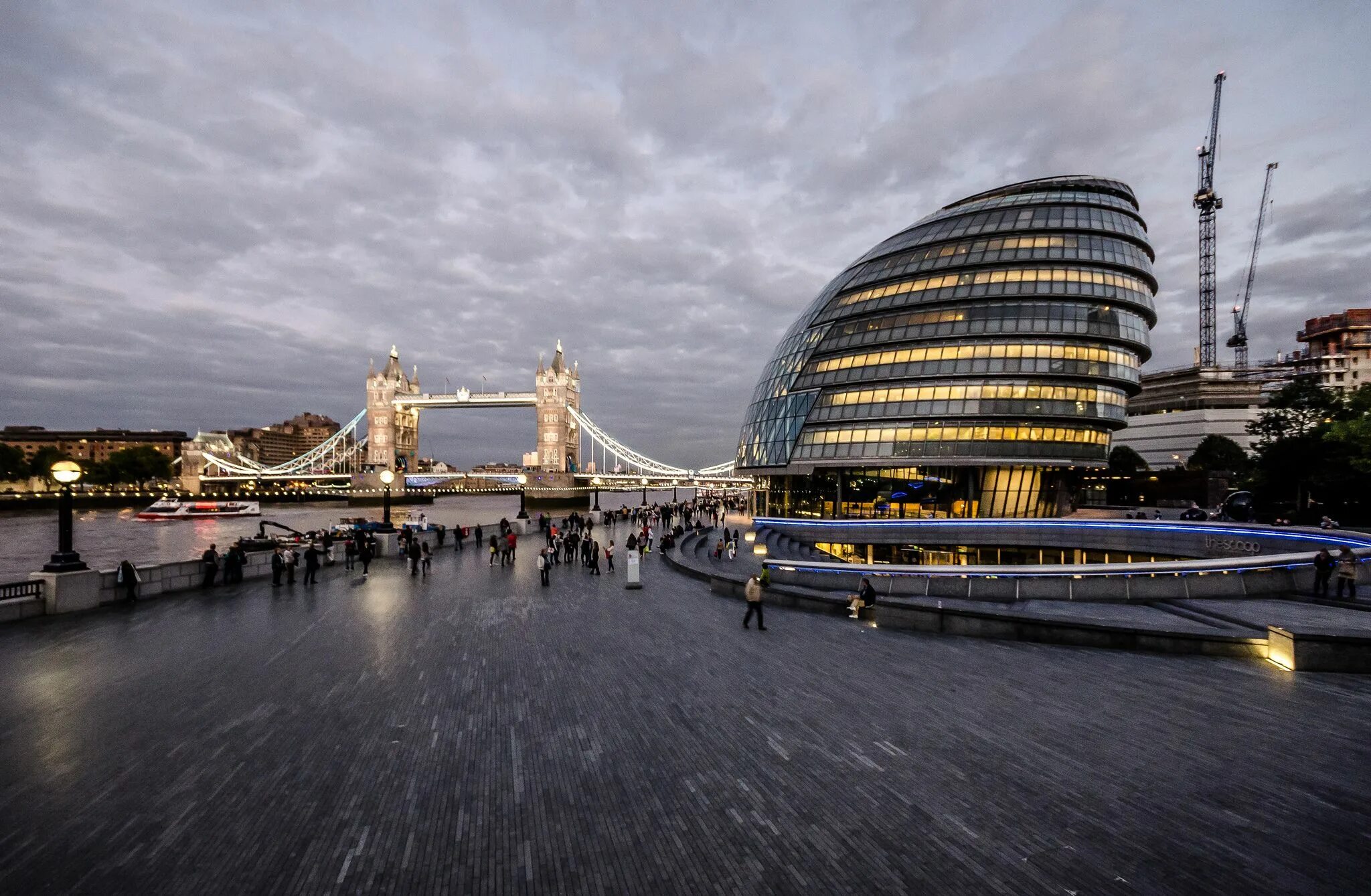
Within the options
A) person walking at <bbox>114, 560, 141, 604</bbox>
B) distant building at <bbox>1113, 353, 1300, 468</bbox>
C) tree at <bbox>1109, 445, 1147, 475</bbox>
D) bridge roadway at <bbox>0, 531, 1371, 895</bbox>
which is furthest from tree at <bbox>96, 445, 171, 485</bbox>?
distant building at <bbox>1113, 353, 1300, 468</bbox>

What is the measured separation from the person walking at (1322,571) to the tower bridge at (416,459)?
102558 millimetres

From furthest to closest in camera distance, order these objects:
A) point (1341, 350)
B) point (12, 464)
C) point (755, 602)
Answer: point (12, 464) < point (1341, 350) < point (755, 602)

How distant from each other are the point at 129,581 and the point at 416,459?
187 m

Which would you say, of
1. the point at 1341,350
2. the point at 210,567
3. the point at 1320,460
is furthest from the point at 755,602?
the point at 1341,350

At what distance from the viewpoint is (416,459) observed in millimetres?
190750

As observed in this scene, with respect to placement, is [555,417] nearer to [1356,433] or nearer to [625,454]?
[625,454]

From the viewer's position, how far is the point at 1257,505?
4744 centimetres

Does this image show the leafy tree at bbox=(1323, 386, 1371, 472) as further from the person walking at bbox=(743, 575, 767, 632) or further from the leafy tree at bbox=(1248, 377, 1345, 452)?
the person walking at bbox=(743, 575, 767, 632)

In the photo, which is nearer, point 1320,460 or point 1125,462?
point 1320,460

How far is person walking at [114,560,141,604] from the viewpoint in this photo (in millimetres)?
17625

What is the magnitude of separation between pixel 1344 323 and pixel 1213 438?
47586mm

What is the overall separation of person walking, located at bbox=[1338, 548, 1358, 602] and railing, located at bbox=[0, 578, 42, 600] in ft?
119

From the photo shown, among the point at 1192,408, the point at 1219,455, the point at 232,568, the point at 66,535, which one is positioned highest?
the point at 1192,408

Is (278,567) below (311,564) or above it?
below
